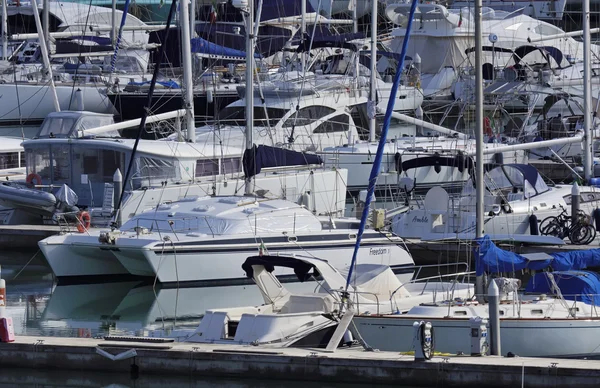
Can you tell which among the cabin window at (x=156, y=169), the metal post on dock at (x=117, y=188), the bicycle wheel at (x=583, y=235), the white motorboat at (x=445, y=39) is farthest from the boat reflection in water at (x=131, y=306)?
the white motorboat at (x=445, y=39)

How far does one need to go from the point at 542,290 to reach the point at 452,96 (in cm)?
3052

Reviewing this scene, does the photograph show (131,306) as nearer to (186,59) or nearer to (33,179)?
(33,179)

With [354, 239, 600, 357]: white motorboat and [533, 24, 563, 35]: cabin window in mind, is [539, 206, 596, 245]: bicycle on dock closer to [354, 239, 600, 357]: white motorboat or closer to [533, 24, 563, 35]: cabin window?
[354, 239, 600, 357]: white motorboat

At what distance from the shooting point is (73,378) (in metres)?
17.8

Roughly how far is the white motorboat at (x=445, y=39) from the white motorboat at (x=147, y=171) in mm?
22780

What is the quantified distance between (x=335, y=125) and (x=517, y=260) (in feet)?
58.6

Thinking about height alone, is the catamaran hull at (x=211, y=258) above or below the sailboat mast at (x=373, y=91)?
below

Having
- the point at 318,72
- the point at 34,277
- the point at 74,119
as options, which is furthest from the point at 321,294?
the point at 318,72

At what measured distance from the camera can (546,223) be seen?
2820 centimetres

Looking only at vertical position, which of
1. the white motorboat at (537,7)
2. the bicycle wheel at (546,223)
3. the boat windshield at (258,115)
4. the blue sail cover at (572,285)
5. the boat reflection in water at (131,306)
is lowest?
the boat reflection in water at (131,306)

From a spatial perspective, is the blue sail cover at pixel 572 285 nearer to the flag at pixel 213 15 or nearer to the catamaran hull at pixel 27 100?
the flag at pixel 213 15

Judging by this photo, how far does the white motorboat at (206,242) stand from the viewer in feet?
82.3

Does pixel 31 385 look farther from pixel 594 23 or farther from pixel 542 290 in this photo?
pixel 594 23

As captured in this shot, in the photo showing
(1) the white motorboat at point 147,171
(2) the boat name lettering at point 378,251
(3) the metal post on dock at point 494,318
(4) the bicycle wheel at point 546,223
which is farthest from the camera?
(1) the white motorboat at point 147,171
